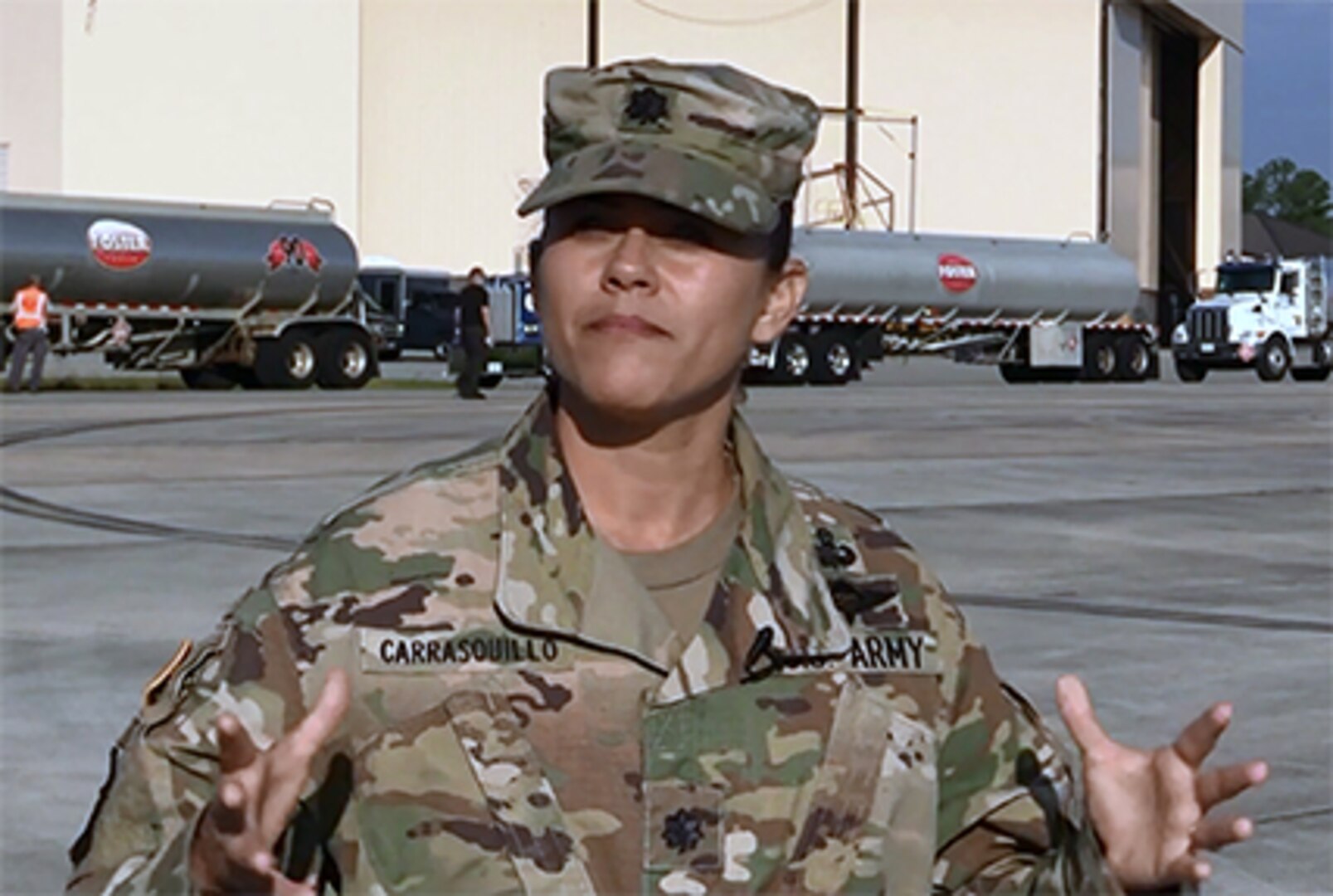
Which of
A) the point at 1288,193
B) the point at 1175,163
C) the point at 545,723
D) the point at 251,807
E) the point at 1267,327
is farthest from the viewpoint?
the point at 1288,193

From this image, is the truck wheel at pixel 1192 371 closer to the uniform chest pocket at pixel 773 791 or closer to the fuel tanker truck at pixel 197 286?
the fuel tanker truck at pixel 197 286

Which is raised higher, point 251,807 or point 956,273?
point 956,273

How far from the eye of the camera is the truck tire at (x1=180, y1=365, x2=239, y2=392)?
107 feet

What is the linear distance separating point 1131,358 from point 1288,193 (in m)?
140

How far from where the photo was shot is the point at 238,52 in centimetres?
4931

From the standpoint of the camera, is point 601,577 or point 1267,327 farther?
point 1267,327

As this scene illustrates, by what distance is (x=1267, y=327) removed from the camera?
1657 inches

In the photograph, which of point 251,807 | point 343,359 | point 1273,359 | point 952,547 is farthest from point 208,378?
point 251,807

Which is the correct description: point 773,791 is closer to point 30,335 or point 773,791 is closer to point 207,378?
point 30,335

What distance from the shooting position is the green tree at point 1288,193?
171500 mm

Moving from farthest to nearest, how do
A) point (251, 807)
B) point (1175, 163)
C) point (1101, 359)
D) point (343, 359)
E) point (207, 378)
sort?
point (1175, 163) → point (1101, 359) → point (207, 378) → point (343, 359) → point (251, 807)

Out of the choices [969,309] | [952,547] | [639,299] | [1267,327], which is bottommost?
[952,547]

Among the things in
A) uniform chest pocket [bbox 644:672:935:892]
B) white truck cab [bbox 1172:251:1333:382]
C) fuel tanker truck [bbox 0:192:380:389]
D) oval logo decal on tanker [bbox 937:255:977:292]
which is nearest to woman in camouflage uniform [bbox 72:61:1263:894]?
uniform chest pocket [bbox 644:672:935:892]

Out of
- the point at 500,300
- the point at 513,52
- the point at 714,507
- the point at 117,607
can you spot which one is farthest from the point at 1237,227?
the point at 714,507
